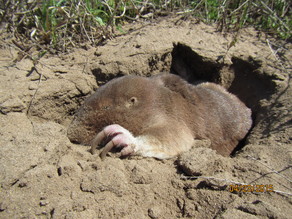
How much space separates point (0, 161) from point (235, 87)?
3093mm

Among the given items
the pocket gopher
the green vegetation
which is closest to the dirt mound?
the pocket gopher

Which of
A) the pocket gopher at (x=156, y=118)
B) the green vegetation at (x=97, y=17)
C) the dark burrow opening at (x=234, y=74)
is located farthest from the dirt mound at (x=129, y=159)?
the green vegetation at (x=97, y=17)

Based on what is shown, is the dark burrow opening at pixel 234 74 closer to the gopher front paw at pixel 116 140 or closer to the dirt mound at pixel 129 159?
the dirt mound at pixel 129 159

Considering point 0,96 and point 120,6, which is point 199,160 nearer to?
point 0,96

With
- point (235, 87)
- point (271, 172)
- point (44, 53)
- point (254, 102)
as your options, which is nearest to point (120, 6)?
point (44, 53)

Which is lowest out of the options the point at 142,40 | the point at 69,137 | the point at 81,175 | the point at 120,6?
the point at 69,137

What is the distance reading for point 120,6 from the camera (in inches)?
136

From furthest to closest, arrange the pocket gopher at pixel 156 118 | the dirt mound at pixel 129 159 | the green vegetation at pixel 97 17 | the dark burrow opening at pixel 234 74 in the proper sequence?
the green vegetation at pixel 97 17, the dark burrow opening at pixel 234 74, the pocket gopher at pixel 156 118, the dirt mound at pixel 129 159

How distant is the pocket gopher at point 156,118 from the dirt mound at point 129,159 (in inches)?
6.8

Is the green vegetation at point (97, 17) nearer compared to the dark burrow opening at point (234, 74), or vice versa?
the dark burrow opening at point (234, 74)

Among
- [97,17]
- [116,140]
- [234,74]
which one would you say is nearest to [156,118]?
[116,140]

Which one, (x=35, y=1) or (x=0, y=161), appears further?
(x=35, y=1)

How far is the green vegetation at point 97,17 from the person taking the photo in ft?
10.4

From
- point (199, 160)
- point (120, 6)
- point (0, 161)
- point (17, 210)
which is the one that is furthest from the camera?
point (120, 6)
